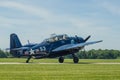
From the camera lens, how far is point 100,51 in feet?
463

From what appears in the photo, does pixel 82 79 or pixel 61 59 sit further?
pixel 61 59

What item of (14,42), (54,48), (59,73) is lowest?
(59,73)

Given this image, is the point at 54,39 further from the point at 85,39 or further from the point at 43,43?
the point at 85,39

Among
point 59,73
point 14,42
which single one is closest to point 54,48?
point 14,42

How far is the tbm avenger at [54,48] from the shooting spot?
55406 mm

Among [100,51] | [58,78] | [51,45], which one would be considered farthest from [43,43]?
[100,51]

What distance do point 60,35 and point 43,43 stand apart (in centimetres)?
276

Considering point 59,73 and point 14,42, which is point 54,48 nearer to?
point 14,42

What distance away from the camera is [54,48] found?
56.7 m

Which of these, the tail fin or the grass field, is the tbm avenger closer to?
the tail fin

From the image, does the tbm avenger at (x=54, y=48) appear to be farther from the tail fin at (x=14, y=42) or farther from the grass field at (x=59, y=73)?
the grass field at (x=59, y=73)

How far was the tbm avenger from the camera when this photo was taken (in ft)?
182

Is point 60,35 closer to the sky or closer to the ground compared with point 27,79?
closer to the sky

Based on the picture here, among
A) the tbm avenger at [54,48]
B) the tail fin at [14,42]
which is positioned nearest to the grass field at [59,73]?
the tbm avenger at [54,48]
